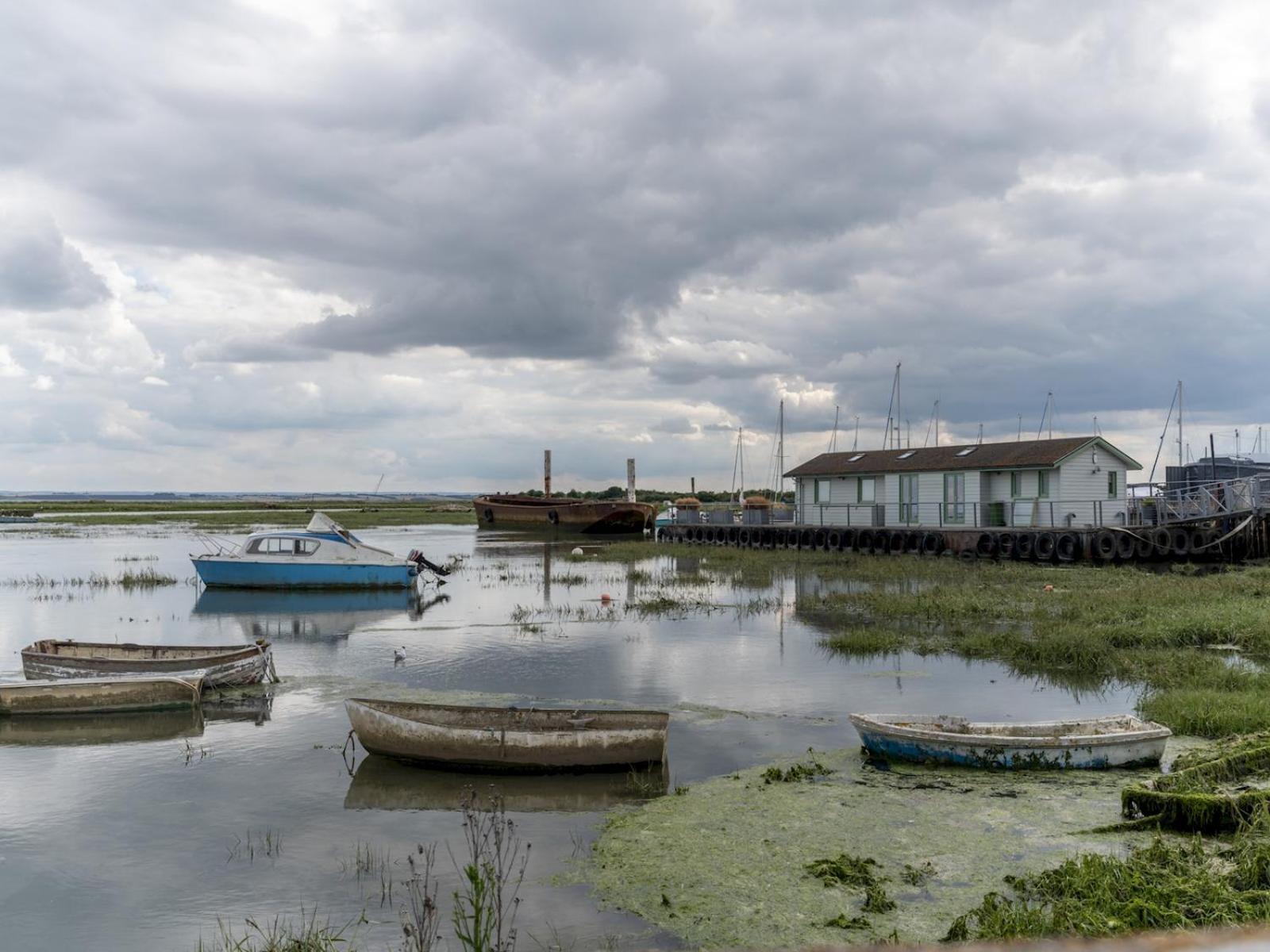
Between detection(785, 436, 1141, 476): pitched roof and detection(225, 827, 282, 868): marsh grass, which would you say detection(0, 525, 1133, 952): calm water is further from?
detection(785, 436, 1141, 476): pitched roof

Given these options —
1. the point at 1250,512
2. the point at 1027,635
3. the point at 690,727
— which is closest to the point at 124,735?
the point at 690,727

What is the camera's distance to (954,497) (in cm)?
4169

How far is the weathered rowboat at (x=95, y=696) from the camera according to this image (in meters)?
14.6

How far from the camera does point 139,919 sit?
26.4ft

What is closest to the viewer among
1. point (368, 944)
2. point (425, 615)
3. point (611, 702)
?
point (368, 944)

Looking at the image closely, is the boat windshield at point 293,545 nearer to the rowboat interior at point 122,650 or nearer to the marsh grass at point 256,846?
the rowboat interior at point 122,650

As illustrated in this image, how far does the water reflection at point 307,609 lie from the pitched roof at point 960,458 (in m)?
23.5

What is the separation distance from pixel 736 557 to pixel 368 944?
3610cm

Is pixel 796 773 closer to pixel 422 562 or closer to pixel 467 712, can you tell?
pixel 467 712

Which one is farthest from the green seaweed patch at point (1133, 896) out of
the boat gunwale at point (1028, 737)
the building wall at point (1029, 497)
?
the building wall at point (1029, 497)

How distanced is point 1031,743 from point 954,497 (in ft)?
106

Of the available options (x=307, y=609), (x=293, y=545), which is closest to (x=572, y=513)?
(x=293, y=545)

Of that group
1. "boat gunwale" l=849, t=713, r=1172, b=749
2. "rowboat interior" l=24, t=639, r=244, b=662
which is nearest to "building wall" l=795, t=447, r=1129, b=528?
"boat gunwale" l=849, t=713, r=1172, b=749

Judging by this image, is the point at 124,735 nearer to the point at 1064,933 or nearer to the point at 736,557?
the point at 1064,933
